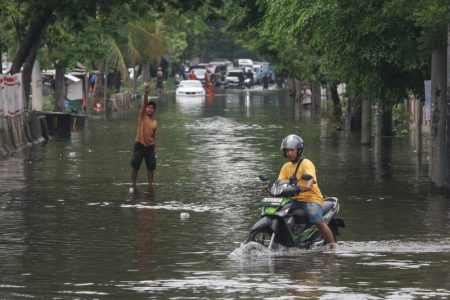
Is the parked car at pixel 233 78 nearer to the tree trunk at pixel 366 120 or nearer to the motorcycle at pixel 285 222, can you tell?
the tree trunk at pixel 366 120

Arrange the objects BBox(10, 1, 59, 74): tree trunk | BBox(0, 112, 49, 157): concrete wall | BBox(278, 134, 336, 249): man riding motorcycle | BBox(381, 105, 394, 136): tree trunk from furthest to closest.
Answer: BBox(381, 105, 394, 136): tree trunk < BBox(10, 1, 59, 74): tree trunk < BBox(0, 112, 49, 157): concrete wall < BBox(278, 134, 336, 249): man riding motorcycle

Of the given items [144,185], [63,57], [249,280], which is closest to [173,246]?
[249,280]

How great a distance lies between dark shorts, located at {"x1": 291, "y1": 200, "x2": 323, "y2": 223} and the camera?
14.3 m

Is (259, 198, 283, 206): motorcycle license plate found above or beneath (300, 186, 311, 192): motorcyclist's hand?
beneath

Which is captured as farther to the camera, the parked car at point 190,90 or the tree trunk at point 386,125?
the parked car at point 190,90

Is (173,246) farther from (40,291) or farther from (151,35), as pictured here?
(151,35)

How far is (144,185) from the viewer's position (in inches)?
927

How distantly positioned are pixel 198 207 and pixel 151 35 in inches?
1905

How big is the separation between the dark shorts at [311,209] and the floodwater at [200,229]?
1.29 feet

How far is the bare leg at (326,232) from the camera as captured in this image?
14.4m

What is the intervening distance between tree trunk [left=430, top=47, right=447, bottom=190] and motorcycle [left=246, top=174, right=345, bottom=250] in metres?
7.12

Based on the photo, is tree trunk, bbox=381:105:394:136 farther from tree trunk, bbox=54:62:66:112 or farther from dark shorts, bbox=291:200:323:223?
dark shorts, bbox=291:200:323:223

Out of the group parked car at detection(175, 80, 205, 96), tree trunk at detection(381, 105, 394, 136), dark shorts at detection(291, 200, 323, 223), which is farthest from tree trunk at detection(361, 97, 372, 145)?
parked car at detection(175, 80, 205, 96)

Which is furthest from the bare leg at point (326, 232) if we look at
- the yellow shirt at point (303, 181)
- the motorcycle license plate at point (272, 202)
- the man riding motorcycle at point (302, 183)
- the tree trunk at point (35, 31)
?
the tree trunk at point (35, 31)
